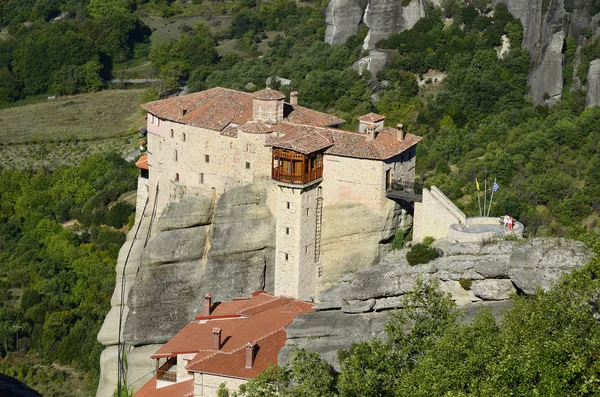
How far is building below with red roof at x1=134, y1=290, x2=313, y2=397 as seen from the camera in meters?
46.1

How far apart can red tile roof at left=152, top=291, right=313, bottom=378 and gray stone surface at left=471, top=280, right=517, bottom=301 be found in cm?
770

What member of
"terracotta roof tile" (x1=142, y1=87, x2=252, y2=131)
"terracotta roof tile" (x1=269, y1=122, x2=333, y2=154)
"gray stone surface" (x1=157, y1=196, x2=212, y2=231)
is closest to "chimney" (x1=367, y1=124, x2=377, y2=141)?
"terracotta roof tile" (x1=269, y1=122, x2=333, y2=154)

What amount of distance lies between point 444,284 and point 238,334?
855 centimetres

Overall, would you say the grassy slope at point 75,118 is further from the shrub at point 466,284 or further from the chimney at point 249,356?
the shrub at point 466,284

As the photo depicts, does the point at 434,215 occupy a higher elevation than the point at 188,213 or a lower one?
higher

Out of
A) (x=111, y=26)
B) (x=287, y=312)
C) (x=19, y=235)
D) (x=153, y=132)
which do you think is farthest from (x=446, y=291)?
(x=111, y=26)

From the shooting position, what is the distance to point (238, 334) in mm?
49219

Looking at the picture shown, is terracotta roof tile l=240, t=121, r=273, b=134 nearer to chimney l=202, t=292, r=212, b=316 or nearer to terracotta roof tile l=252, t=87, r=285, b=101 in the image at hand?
terracotta roof tile l=252, t=87, r=285, b=101

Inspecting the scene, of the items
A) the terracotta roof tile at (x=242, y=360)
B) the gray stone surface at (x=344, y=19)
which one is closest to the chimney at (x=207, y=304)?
the terracotta roof tile at (x=242, y=360)

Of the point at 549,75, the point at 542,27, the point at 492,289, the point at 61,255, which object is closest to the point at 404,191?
the point at 492,289

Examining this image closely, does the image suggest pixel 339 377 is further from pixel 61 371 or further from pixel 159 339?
pixel 61 371

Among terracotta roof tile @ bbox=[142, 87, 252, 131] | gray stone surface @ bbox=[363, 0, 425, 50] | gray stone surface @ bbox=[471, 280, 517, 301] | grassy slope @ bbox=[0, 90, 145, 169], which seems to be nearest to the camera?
gray stone surface @ bbox=[471, 280, 517, 301]

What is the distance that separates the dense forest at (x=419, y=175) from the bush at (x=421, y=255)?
5.50 m

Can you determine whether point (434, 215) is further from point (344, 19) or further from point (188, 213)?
point (344, 19)
